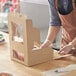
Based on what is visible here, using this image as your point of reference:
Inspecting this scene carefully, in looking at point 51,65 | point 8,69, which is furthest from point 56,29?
point 8,69

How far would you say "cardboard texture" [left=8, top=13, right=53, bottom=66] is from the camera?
142cm

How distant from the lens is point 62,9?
6.40 feet

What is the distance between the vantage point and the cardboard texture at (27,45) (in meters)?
1.42

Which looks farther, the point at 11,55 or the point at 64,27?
the point at 64,27

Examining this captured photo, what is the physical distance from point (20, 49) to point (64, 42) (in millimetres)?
719

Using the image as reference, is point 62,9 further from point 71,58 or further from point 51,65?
point 51,65

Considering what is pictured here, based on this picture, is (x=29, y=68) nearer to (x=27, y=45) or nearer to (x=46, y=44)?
(x=27, y=45)

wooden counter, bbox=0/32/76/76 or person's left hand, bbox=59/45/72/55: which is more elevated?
person's left hand, bbox=59/45/72/55

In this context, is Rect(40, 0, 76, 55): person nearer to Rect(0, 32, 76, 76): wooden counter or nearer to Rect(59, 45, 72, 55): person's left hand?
Rect(59, 45, 72, 55): person's left hand

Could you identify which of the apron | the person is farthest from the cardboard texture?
the apron

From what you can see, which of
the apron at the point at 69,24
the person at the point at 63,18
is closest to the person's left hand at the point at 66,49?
the person at the point at 63,18

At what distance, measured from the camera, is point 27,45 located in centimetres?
143

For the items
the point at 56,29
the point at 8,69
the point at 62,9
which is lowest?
the point at 8,69

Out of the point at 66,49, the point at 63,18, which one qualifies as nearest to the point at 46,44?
the point at 66,49
